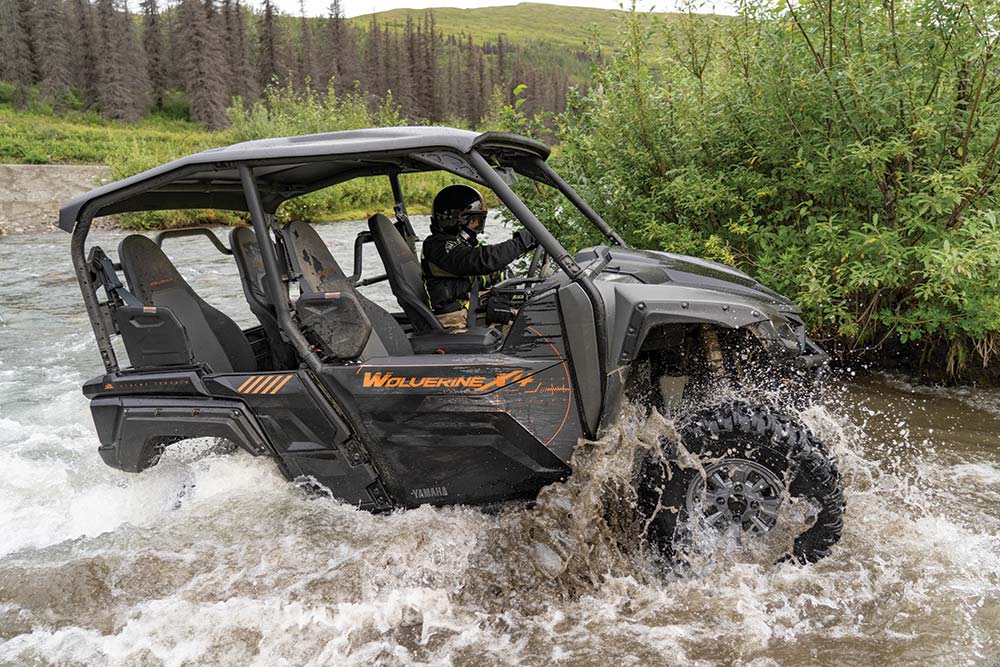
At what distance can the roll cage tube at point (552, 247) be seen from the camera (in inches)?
126

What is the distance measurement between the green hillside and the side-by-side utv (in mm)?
143485

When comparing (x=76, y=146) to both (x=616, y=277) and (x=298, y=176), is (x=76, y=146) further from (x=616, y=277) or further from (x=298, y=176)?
(x=616, y=277)

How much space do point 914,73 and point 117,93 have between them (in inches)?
2244

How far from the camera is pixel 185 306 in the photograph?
166 inches

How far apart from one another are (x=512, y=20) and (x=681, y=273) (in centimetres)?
19548

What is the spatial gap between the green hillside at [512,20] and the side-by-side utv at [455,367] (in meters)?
143

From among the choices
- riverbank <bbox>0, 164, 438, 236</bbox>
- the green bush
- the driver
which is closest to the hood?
the driver

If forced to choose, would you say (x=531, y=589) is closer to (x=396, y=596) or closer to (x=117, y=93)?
(x=396, y=596)

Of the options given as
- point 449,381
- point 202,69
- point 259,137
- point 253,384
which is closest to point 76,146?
point 259,137

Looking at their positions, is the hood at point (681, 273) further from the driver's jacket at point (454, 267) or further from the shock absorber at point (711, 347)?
the driver's jacket at point (454, 267)

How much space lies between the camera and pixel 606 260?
3.71m

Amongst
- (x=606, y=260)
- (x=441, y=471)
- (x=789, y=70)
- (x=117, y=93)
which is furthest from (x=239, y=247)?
(x=117, y=93)

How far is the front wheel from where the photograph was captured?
323 cm

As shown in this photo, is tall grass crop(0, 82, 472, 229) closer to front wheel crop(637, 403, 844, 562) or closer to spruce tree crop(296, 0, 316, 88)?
front wheel crop(637, 403, 844, 562)
